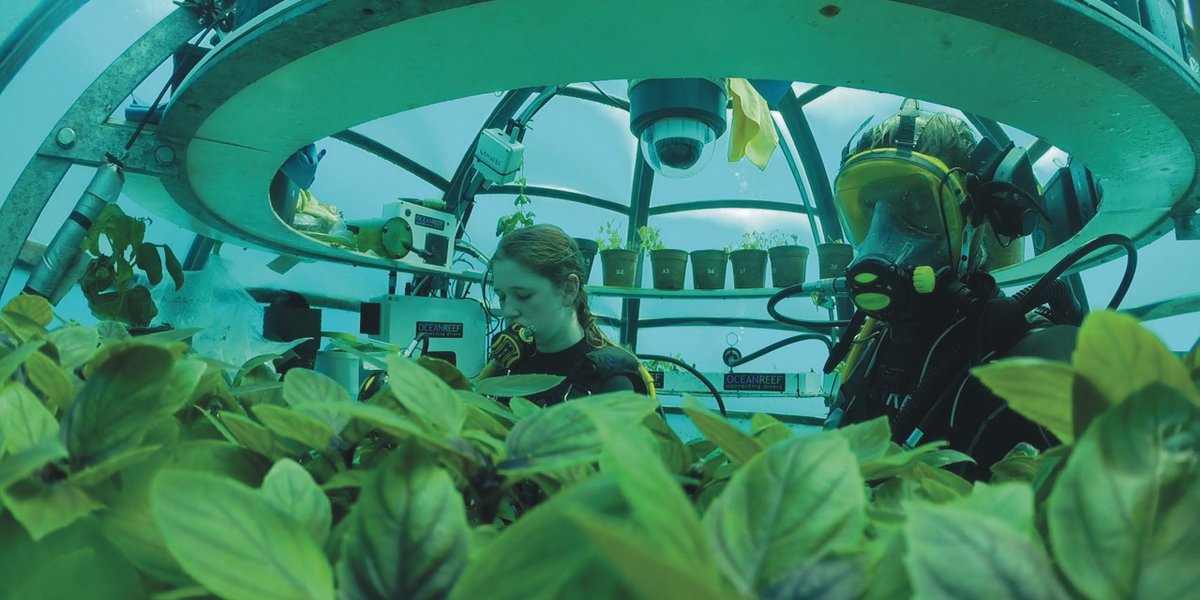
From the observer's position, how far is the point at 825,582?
133 mm

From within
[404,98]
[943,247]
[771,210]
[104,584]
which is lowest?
[104,584]

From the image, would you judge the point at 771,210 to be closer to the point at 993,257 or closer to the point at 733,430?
the point at 993,257

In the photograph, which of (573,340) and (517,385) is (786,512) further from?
(573,340)

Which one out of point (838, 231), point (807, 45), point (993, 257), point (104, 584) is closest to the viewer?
point (104, 584)

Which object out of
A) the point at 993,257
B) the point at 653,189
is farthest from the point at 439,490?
the point at 653,189

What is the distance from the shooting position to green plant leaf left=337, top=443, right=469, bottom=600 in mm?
139

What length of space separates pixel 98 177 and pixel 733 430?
1.45 metres

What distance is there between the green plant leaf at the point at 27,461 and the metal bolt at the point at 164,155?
136 centimetres

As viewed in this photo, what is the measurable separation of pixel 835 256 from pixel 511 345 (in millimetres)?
2414

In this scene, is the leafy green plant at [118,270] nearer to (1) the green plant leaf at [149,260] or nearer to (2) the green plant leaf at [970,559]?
(1) the green plant leaf at [149,260]

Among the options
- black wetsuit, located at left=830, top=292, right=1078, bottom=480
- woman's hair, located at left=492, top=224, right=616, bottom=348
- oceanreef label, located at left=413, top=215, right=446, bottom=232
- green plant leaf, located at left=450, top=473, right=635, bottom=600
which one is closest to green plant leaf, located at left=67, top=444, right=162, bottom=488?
green plant leaf, located at left=450, top=473, right=635, bottom=600

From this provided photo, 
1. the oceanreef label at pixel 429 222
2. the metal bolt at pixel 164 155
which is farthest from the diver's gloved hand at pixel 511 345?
the oceanreef label at pixel 429 222

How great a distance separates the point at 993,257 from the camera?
6.90ft

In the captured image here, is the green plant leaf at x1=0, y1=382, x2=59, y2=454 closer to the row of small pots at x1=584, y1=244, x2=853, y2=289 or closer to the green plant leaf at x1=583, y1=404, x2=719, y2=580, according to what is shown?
the green plant leaf at x1=583, y1=404, x2=719, y2=580
